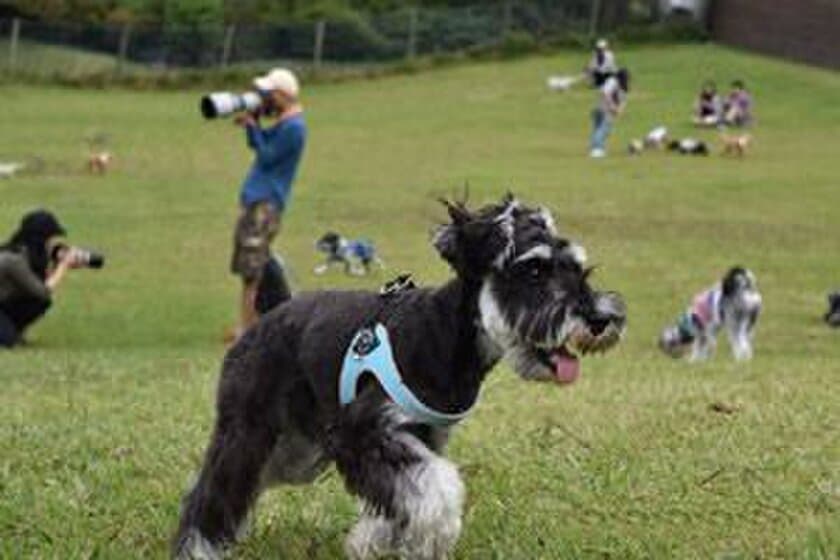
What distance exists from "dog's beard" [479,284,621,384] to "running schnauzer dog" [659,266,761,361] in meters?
10.6

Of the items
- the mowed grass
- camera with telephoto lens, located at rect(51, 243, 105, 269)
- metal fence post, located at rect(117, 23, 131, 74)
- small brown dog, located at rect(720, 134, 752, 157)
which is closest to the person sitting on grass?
the mowed grass

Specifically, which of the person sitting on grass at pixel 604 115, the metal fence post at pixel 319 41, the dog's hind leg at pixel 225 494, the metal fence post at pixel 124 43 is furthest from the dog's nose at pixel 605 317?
the metal fence post at pixel 124 43

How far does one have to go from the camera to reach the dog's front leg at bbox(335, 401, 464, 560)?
16.4 feet

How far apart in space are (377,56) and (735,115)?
18448mm

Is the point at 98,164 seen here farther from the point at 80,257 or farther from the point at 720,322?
the point at 720,322

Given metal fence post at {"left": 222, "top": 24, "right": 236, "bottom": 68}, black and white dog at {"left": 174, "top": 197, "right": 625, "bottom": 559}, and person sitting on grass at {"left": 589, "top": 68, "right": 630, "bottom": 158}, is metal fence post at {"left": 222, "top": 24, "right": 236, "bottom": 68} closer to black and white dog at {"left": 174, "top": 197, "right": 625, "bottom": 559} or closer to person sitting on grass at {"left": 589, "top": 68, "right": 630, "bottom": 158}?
person sitting on grass at {"left": 589, "top": 68, "right": 630, "bottom": 158}

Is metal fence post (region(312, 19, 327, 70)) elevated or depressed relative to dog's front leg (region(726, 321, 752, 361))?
depressed

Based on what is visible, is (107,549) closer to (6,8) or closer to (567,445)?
(567,445)

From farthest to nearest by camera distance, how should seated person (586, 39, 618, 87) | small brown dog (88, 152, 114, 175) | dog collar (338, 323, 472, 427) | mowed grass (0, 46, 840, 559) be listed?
seated person (586, 39, 618, 87) < small brown dog (88, 152, 114, 175) < mowed grass (0, 46, 840, 559) < dog collar (338, 323, 472, 427)

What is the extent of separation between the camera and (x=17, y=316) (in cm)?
1558

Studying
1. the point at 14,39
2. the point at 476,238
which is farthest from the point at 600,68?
the point at 476,238

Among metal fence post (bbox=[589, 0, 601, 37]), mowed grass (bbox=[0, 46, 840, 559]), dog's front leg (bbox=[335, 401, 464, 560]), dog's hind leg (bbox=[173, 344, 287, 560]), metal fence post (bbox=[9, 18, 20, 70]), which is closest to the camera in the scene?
dog's front leg (bbox=[335, 401, 464, 560])

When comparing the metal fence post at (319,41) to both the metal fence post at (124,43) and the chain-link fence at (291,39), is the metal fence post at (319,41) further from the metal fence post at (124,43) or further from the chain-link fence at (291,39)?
the metal fence post at (124,43)

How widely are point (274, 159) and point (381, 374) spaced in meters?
9.11
